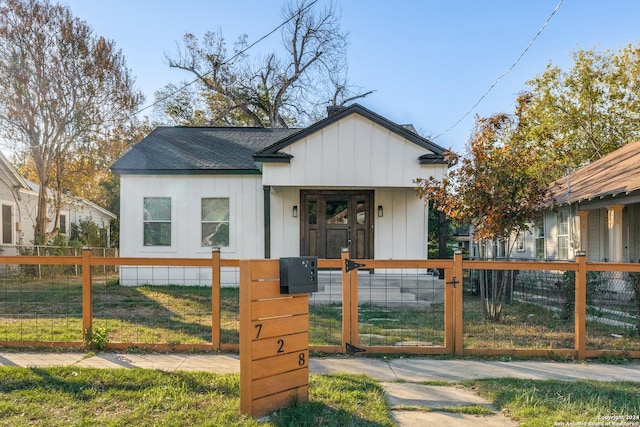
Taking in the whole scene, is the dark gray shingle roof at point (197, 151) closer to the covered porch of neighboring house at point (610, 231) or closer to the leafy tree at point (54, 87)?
the leafy tree at point (54, 87)

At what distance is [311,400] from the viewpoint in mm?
3807

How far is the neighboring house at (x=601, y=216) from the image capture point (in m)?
11.0

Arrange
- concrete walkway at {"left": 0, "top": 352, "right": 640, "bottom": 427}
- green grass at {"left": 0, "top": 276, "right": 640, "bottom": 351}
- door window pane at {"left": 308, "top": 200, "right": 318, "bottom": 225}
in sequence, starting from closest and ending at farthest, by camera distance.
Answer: concrete walkway at {"left": 0, "top": 352, "right": 640, "bottom": 427} → green grass at {"left": 0, "top": 276, "right": 640, "bottom": 351} → door window pane at {"left": 308, "top": 200, "right": 318, "bottom": 225}

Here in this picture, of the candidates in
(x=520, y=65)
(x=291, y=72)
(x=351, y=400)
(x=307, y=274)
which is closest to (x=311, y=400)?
(x=351, y=400)

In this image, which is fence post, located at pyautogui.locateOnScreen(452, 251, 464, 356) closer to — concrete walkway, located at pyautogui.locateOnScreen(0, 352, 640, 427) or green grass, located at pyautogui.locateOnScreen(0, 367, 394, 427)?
concrete walkway, located at pyautogui.locateOnScreen(0, 352, 640, 427)

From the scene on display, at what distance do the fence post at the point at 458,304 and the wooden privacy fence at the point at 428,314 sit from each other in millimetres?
12

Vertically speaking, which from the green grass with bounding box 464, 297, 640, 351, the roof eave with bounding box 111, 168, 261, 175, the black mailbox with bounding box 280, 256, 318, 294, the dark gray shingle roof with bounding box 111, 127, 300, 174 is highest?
the dark gray shingle roof with bounding box 111, 127, 300, 174

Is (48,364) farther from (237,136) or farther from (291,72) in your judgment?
(291,72)

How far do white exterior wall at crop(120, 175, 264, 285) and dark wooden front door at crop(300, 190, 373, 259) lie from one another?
1244 mm

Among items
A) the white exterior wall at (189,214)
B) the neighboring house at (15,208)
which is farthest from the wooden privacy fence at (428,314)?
the neighboring house at (15,208)

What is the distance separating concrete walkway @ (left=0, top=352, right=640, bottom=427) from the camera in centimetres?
414

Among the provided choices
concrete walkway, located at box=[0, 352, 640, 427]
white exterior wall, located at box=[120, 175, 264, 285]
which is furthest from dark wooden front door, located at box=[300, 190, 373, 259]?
concrete walkway, located at box=[0, 352, 640, 427]

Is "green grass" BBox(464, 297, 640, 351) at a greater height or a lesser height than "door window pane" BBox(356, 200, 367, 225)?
lesser

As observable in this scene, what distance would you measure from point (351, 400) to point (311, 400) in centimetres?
34
